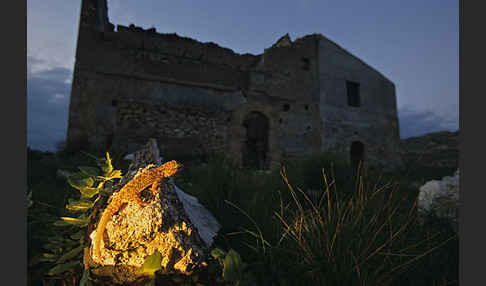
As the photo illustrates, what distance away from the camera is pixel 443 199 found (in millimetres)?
3082

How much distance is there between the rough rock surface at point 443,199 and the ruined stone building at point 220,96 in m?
2.47

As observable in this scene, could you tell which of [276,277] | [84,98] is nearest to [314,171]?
[276,277]

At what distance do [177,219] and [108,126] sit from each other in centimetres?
720

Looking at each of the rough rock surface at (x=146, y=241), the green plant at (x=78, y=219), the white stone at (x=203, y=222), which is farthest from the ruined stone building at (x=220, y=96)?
the green plant at (x=78, y=219)

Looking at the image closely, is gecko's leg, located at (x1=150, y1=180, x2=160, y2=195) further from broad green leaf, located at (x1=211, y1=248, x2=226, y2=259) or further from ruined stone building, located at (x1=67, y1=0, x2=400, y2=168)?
ruined stone building, located at (x1=67, y1=0, x2=400, y2=168)

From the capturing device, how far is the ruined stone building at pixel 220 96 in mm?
7324

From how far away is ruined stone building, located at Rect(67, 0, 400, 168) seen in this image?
732cm

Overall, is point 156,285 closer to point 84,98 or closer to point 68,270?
point 68,270

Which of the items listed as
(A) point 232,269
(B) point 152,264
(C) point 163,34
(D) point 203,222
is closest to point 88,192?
(B) point 152,264

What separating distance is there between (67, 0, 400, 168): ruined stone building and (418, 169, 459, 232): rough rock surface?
247 cm

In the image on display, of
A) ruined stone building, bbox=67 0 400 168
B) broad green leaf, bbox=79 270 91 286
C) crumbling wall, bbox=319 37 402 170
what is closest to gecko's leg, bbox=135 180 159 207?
broad green leaf, bbox=79 270 91 286

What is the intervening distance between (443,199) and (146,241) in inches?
142

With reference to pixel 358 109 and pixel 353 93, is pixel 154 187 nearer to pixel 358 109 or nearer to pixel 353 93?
pixel 358 109

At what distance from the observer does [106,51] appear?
7.48m
